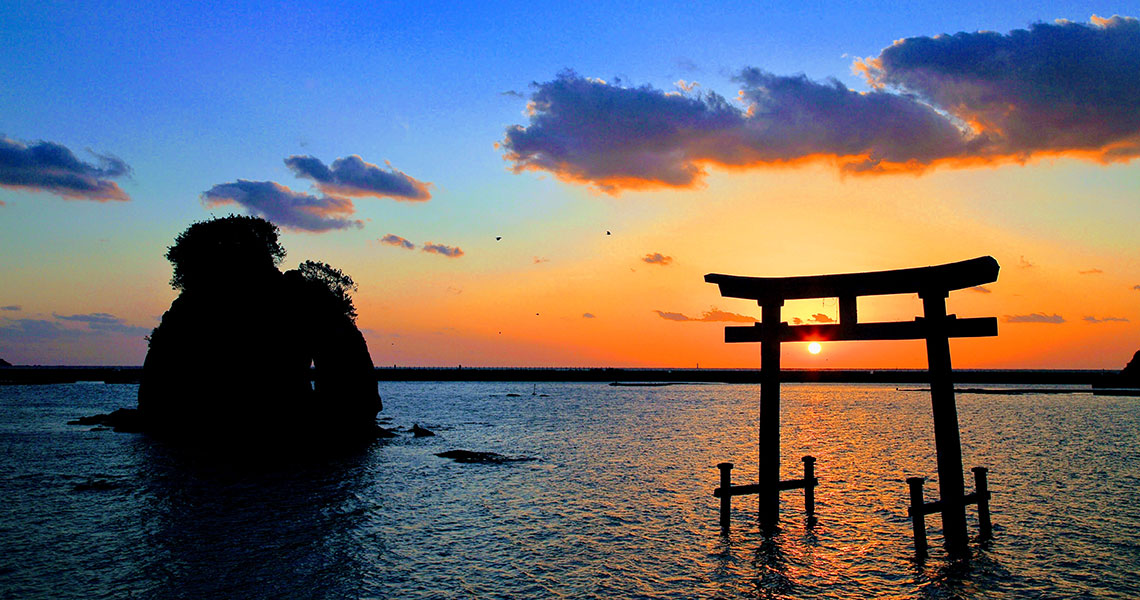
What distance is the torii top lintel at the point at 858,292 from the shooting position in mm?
14469

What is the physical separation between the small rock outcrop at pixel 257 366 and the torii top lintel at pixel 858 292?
29321mm

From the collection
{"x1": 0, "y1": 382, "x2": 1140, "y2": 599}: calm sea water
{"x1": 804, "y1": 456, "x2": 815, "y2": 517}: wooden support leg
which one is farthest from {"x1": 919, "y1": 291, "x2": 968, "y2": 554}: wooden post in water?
{"x1": 804, "y1": 456, "x2": 815, "y2": 517}: wooden support leg

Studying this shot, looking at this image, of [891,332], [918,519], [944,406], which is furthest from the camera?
[891,332]

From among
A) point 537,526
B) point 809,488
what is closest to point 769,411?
point 809,488

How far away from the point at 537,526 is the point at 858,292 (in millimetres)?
10718

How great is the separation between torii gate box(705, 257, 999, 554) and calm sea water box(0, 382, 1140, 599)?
1.11m

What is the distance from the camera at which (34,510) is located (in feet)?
67.6

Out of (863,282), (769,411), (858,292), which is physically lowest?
(769,411)

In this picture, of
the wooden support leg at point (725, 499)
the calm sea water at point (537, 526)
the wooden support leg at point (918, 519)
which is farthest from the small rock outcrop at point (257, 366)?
the wooden support leg at point (918, 519)

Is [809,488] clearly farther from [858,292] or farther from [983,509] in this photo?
[858,292]

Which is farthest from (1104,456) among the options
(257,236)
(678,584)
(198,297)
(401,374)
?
(401,374)

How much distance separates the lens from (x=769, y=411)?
17.8 m

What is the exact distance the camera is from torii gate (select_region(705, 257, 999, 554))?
48.4ft

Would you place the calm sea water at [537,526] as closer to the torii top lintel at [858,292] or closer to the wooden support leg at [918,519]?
the wooden support leg at [918,519]
